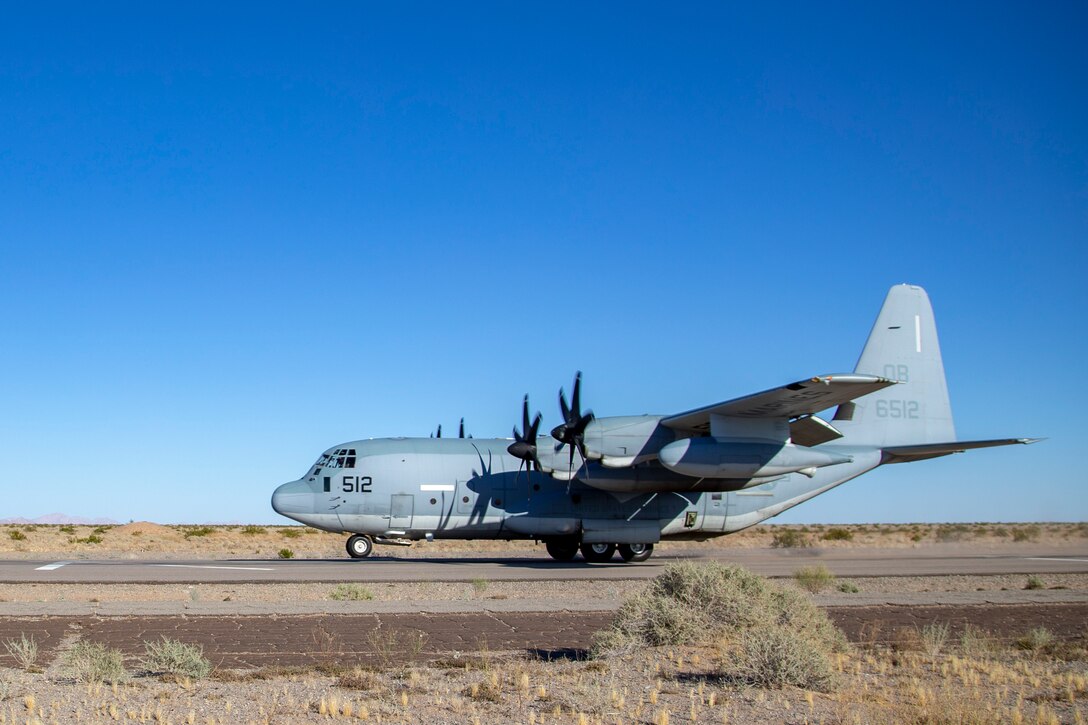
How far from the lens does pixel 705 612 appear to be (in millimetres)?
13234

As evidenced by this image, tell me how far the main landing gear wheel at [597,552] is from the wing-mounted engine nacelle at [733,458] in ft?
18.6

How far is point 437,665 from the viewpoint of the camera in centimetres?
1130

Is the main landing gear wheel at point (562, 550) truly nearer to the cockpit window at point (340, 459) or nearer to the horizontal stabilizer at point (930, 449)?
the cockpit window at point (340, 459)

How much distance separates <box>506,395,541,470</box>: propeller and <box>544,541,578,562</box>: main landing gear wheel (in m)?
3.04

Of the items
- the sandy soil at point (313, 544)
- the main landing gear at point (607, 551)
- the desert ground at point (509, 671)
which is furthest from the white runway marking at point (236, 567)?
the main landing gear at point (607, 551)

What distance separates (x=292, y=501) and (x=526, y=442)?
819 cm

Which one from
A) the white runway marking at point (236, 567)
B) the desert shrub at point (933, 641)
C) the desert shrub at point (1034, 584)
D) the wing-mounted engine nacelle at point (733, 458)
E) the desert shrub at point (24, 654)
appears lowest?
the desert shrub at point (1034, 584)

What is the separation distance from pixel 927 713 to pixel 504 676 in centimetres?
449

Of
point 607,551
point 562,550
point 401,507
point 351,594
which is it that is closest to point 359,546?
point 401,507

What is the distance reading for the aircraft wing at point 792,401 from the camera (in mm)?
23859

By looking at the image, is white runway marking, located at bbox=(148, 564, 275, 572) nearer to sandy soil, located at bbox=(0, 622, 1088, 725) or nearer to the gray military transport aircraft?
the gray military transport aircraft

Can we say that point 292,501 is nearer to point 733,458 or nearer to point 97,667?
point 733,458

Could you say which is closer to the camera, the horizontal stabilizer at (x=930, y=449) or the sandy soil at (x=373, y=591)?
the sandy soil at (x=373, y=591)

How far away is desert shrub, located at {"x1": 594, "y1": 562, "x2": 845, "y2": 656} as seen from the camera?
1229cm
